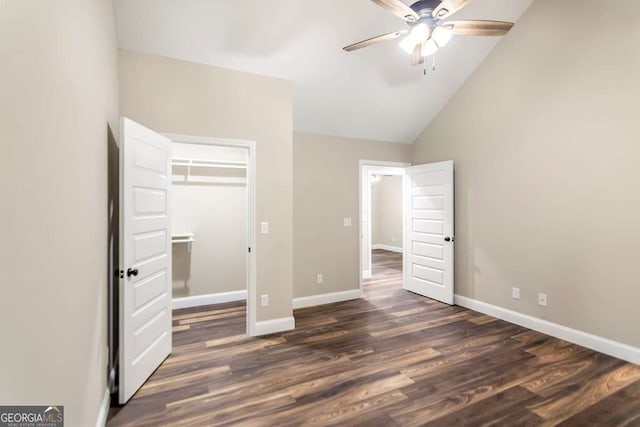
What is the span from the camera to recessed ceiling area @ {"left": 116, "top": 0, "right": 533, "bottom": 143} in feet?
8.79

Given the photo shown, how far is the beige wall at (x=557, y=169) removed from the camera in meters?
2.79

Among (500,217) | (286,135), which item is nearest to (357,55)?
(286,135)

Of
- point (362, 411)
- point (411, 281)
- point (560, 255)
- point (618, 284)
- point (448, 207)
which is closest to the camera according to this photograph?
point (362, 411)

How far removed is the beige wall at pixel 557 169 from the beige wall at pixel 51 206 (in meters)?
4.18

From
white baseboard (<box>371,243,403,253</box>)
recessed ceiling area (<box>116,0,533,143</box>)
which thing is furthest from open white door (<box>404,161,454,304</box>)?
white baseboard (<box>371,243,403,253</box>)

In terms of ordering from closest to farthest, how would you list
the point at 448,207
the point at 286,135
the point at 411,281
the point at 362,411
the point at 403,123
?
1. the point at 362,411
2. the point at 286,135
3. the point at 448,207
4. the point at 403,123
5. the point at 411,281

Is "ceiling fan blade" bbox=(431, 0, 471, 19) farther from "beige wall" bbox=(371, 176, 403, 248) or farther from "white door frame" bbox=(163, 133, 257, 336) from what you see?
"beige wall" bbox=(371, 176, 403, 248)

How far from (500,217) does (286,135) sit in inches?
114

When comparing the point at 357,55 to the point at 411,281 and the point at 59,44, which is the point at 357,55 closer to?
the point at 59,44

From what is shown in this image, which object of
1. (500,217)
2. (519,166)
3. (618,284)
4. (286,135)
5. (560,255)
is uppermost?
(286,135)

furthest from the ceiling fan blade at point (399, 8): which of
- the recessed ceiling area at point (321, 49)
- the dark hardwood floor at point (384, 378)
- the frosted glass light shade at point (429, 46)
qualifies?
the dark hardwood floor at point (384, 378)

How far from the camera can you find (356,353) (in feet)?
9.70

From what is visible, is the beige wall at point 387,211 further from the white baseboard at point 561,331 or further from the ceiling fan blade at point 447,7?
the ceiling fan blade at point 447,7

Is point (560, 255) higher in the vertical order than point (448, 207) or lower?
lower
